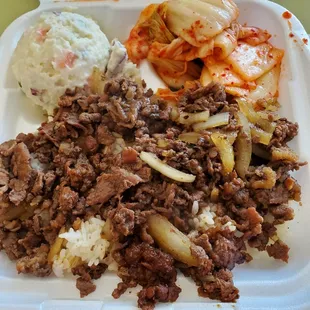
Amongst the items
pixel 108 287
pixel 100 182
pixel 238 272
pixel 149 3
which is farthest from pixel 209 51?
pixel 108 287

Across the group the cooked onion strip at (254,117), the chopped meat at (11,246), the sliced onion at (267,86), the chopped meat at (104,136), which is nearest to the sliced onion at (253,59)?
the sliced onion at (267,86)

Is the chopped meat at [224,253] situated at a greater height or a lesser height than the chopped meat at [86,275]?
greater

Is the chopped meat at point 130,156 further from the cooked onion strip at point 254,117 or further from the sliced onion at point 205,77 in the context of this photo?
the sliced onion at point 205,77

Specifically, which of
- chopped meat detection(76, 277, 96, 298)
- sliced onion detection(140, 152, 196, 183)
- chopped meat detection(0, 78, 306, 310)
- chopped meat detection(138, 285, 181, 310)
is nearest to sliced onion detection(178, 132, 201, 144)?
chopped meat detection(0, 78, 306, 310)

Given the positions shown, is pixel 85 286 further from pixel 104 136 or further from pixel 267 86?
pixel 267 86


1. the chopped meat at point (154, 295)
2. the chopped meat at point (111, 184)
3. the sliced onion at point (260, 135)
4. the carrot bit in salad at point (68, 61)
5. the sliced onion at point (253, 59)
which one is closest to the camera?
the chopped meat at point (154, 295)

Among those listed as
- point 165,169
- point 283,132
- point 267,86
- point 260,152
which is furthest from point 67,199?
point 267,86

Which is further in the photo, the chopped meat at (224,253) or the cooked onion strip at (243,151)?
the cooked onion strip at (243,151)
